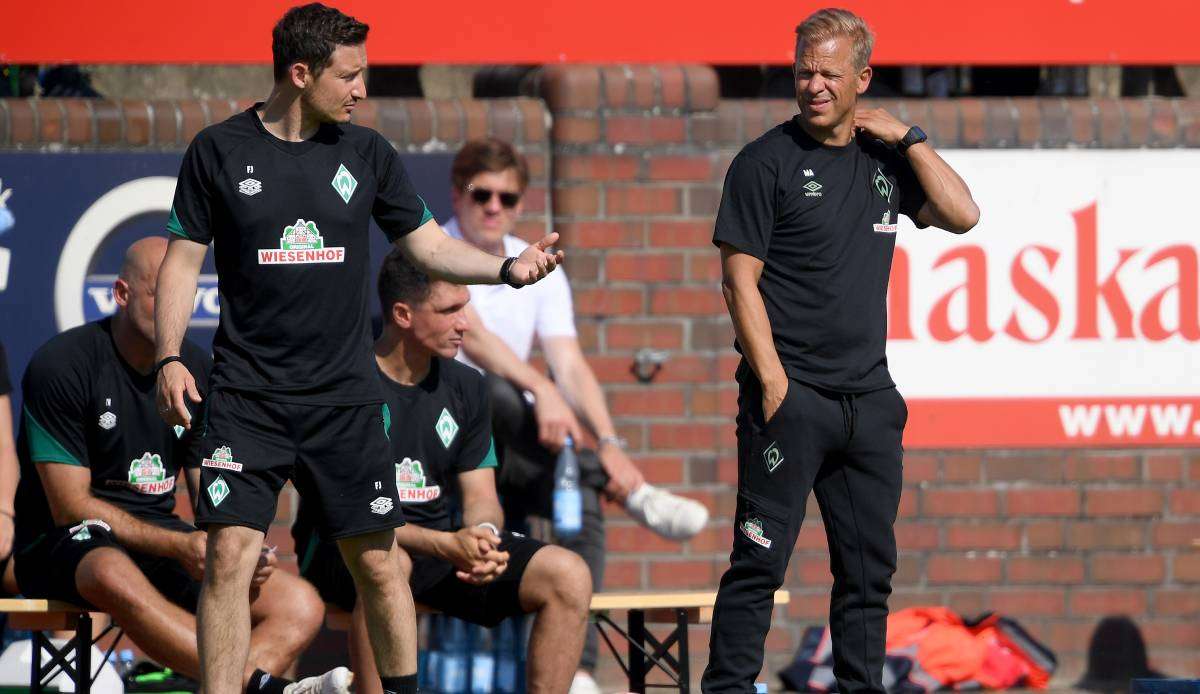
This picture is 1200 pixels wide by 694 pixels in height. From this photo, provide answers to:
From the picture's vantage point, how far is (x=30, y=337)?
6875 millimetres

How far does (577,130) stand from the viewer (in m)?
7.23

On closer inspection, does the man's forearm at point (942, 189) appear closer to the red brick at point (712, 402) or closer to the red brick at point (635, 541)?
the red brick at point (712, 402)

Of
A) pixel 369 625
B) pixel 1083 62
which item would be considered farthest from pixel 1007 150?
pixel 369 625

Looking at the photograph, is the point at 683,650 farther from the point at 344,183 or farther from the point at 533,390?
the point at 344,183

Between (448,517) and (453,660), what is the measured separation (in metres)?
0.85

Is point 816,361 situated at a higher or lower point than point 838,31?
lower

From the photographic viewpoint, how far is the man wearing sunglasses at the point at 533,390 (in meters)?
6.46

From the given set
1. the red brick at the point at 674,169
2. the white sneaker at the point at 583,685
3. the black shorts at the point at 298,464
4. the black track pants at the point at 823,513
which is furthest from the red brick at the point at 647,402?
the black shorts at the point at 298,464

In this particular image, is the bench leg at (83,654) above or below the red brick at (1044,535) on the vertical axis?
below

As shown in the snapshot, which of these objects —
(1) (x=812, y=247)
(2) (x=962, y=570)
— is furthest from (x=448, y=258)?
(2) (x=962, y=570)

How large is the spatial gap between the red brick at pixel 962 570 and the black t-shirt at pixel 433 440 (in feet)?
7.62

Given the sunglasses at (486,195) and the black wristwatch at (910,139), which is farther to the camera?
the sunglasses at (486,195)

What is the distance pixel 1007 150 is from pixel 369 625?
3.77 metres

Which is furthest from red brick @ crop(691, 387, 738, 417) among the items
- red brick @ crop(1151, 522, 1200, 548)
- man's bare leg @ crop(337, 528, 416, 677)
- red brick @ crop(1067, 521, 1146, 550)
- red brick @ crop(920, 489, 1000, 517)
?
man's bare leg @ crop(337, 528, 416, 677)
